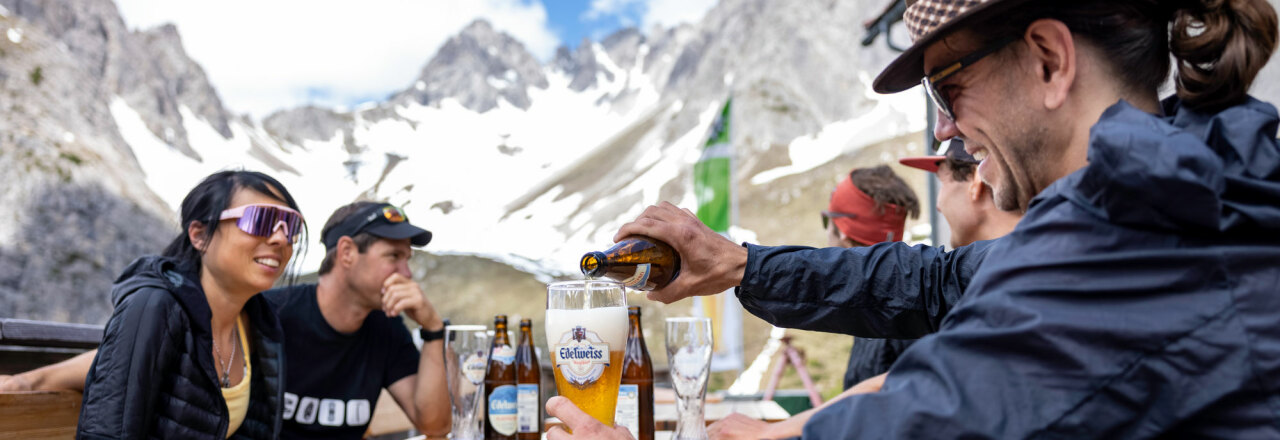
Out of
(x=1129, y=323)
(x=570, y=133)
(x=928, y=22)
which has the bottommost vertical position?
(x=1129, y=323)

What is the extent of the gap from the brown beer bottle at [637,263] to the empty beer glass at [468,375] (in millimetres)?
1077

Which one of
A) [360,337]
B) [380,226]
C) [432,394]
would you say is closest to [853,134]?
[380,226]

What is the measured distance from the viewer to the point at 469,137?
170875 millimetres

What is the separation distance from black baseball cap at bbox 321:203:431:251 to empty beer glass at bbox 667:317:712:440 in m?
1.85

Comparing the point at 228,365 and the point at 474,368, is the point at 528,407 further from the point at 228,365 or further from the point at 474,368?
the point at 228,365

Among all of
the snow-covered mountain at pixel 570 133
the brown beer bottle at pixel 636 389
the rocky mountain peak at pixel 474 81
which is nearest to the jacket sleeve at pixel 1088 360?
the brown beer bottle at pixel 636 389

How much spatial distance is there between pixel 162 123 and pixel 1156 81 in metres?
127

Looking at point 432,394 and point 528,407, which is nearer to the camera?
point 528,407

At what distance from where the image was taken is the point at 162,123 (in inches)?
4264

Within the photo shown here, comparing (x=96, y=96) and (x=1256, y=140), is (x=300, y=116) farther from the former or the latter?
(x=1256, y=140)

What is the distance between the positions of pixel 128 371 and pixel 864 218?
3311 mm

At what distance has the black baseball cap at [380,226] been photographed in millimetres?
4008

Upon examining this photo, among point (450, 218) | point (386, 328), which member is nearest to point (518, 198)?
point (450, 218)

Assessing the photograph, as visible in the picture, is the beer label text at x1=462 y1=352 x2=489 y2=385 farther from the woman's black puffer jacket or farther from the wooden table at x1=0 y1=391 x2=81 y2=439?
the wooden table at x1=0 y1=391 x2=81 y2=439
